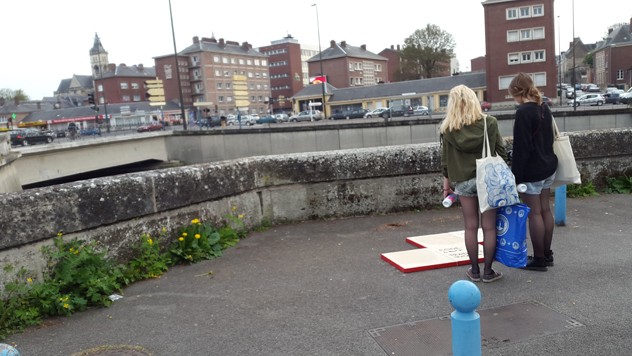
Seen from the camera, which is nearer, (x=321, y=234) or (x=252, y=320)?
(x=252, y=320)

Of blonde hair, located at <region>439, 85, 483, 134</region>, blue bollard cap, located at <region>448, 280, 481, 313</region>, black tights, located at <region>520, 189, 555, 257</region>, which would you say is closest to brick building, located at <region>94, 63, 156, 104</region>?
blonde hair, located at <region>439, 85, 483, 134</region>

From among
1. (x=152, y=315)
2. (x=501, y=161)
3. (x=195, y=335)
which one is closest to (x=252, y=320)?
(x=195, y=335)

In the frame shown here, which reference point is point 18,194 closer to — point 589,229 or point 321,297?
point 321,297

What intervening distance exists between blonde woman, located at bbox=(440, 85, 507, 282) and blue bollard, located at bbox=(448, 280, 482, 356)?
204 cm

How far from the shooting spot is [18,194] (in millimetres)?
3916

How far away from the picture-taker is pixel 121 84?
359 feet

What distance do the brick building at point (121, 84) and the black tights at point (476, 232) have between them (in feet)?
377

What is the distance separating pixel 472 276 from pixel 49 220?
3.65m

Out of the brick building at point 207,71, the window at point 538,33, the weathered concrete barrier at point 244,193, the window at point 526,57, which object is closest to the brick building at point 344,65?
the brick building at point 207,71

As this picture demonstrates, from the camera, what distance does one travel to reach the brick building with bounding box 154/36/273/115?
9869 centimetres

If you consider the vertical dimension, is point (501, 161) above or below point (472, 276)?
above

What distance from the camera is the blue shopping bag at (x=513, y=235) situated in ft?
12.7

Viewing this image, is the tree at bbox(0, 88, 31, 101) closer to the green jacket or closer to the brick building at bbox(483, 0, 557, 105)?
the brick building at bbox(483, 0, 557, 105)

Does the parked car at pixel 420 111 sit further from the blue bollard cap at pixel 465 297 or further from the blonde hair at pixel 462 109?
the blue bollard cap at pixel 465 297
